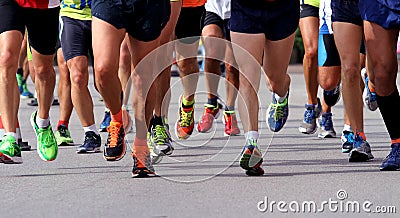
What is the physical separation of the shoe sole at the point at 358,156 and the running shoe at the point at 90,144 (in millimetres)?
2390

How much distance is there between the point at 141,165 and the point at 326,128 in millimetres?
3566

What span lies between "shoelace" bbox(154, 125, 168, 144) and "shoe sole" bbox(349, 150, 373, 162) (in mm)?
1527

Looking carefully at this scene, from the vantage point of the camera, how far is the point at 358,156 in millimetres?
8906

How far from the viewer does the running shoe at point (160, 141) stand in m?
8.82

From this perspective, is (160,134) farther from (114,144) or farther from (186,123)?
(186,123)

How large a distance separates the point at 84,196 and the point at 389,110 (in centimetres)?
254

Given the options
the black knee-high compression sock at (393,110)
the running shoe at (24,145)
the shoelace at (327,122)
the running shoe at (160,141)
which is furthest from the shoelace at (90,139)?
the black knee-high compression sock at (393,110)

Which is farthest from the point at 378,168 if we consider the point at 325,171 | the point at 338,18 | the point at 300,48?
the point at 300,48

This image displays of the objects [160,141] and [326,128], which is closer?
[160,141]

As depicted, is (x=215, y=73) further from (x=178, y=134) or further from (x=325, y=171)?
(x=325, y=171)

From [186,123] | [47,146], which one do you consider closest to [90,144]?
[47,146]

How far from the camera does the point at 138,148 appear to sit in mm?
7984

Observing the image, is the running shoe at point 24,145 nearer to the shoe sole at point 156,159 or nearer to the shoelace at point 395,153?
the shoe sole at point 156,159

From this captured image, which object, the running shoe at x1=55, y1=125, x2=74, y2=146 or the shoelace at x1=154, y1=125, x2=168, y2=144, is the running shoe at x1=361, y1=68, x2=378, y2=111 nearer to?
the running shoe at x1=55, y1=125, x2=74, y2=146
